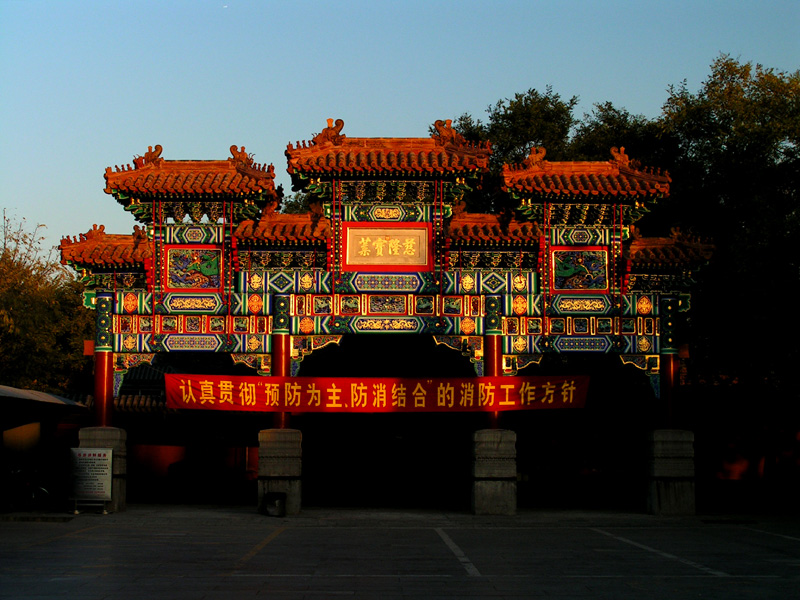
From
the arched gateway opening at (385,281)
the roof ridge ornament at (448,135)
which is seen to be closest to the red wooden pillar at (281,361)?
the arched gateway opening at (385,281)

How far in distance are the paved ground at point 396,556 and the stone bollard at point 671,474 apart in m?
0.63

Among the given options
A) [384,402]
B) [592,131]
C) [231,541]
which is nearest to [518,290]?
[384,402]

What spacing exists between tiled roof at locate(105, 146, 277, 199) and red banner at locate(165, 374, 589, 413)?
14.0ft

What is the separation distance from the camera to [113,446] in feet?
72.5

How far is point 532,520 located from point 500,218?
7.07 meters

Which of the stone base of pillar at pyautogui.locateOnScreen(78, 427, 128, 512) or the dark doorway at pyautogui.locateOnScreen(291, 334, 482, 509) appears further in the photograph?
the dark doorway at pyautogui.locateOnScreen(291, 334, 482, 509)

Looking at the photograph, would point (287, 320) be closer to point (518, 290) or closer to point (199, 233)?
point (199, 233)

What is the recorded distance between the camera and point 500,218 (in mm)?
23266

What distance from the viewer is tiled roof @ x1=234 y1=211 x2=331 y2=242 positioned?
2242cm

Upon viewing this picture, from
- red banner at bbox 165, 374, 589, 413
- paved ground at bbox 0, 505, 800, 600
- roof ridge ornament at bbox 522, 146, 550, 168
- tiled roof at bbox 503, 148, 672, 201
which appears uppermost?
roof ridge ornament at bbox 522, 146, 550, 168

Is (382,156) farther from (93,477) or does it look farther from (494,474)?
(93,477)

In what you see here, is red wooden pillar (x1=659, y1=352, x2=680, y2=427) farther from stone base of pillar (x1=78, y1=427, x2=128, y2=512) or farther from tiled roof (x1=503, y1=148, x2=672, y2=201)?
stone base of pillar (x1=78, y1=427, x2=128, y2=512)

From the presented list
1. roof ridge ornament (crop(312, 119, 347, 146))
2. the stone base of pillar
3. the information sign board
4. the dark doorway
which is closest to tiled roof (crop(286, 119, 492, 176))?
roof ridge ornament (crop(312, 119, 347, 146))

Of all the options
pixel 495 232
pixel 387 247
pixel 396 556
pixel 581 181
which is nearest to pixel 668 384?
pixel 581 181
